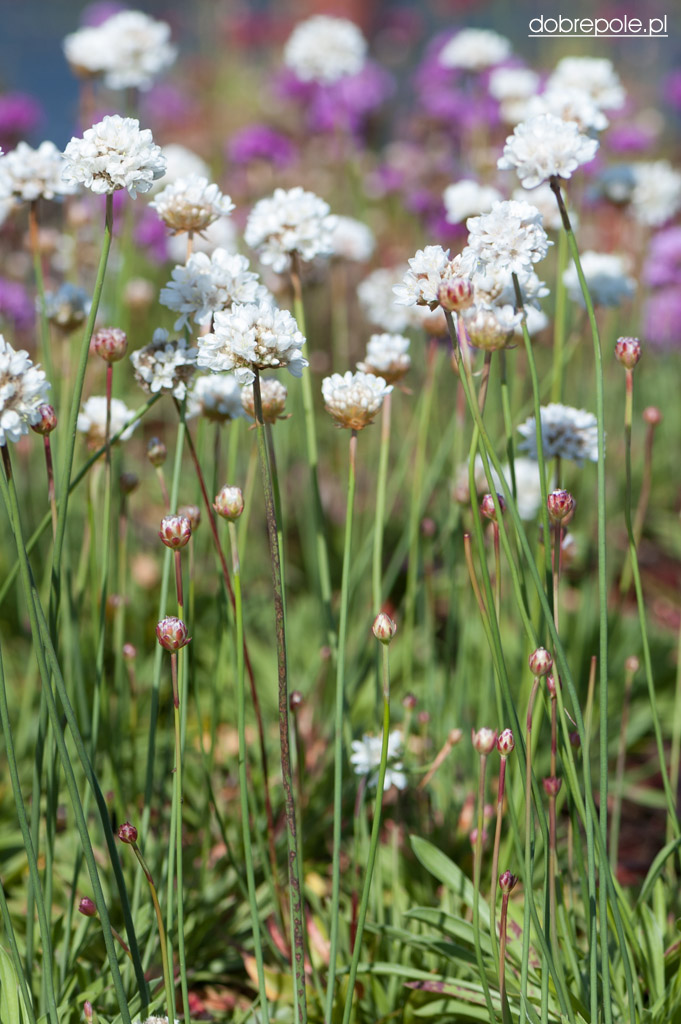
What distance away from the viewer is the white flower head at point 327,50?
2.57 metres

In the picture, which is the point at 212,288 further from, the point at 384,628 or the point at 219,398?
the point at 384,628

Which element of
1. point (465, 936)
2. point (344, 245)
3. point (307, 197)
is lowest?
point (465, 936)

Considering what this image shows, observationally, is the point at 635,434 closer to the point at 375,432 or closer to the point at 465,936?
the point at 375,432

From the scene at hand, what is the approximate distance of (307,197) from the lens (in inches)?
46.4

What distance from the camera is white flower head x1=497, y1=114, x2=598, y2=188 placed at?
3.02ft

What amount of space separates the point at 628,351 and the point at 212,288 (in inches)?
18.8

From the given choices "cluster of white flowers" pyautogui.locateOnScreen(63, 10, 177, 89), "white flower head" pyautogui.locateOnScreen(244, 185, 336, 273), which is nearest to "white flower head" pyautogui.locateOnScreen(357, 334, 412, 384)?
"white flower head" pyautogui.locateOnScreen(244, 185, 336, 273)

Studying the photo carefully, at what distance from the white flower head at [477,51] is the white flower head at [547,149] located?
1.56m

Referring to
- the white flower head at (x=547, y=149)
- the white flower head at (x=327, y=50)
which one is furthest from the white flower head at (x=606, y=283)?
the white flower head at (x=327, y=50)

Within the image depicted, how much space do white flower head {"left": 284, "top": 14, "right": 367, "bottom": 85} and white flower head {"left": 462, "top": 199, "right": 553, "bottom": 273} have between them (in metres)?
2.01

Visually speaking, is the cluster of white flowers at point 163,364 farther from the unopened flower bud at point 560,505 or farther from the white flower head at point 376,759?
the white flower head at point 376,759

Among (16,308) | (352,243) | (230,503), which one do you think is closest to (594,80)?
(352,243)

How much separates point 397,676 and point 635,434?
140 centimetres

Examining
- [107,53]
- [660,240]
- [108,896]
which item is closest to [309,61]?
[107,53]
